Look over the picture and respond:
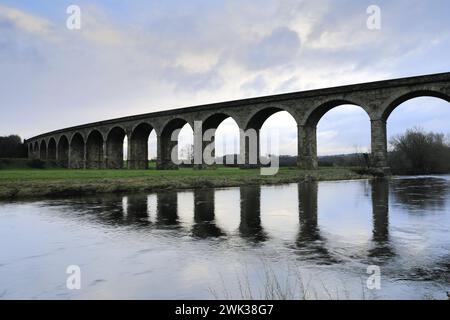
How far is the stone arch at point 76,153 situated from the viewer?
68.0 meters

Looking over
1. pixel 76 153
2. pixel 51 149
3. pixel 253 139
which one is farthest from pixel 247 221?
pixel 51 149

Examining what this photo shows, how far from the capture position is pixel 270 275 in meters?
5.13

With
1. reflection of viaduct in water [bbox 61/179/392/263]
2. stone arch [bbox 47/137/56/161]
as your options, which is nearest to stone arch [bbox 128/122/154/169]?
stone arch [bbox 47/137/56/161]

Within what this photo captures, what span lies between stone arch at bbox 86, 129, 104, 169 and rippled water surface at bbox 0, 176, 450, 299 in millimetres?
53085

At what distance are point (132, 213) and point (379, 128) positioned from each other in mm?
26407

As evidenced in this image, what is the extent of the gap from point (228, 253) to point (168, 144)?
42482 mm

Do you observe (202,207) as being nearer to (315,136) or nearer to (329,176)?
(329,176)

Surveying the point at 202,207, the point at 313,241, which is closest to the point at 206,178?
the point at 202,207

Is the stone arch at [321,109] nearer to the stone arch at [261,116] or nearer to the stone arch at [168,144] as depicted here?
the stone arch at [261,116]

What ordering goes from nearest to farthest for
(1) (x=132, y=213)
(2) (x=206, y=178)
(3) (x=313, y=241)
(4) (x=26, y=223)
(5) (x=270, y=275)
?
(5) (x=270, y=275) < (3) (x=313, y=241) < (4) (x=26, y=223) < (1) (x=132, y=213) < (2) (x=206, y=178)

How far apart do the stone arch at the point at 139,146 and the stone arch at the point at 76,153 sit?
1995 cm

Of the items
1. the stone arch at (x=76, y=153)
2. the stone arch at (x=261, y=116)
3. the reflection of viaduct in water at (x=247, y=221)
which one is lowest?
the reflection of viaduct in water at (x=247, y=221)

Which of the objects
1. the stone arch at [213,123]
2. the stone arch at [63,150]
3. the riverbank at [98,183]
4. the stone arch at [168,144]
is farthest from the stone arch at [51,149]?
the riverbank at [98,183]

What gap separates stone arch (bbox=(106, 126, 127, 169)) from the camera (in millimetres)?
57044
